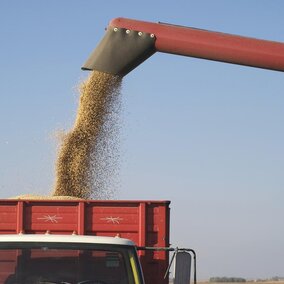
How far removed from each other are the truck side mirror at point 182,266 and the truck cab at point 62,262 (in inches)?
11.3

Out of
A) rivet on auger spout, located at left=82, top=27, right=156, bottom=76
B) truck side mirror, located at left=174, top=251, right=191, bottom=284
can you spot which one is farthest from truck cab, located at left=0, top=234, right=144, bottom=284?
rivet on auger spout, located at left=82, top=27, right=156, bottom=76

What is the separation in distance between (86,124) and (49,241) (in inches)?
242

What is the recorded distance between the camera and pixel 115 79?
10.3 m

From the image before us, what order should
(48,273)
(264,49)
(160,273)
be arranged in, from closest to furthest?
1. (48,273)
2. (160,273)
3. (264,49)

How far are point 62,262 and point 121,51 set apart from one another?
3832mm

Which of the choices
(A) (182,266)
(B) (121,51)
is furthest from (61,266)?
(B) (121,51)

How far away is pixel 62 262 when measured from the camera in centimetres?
566

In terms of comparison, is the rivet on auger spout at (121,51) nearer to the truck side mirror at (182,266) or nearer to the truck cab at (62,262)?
the truck cab at (62,262)

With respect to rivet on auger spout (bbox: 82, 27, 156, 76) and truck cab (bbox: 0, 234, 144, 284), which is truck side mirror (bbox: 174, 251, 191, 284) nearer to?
truck cab (bbox: 0, 234, 144, 284)

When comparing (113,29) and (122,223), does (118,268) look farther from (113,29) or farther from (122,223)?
(113,29)

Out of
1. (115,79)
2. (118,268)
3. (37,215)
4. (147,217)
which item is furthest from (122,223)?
(115,79)

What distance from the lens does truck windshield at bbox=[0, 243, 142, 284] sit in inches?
223

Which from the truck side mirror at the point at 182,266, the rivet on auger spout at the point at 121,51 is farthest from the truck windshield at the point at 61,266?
the rivet on auger spout at the point at 121,51

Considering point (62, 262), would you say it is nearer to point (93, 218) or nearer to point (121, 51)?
point (93, 218)
